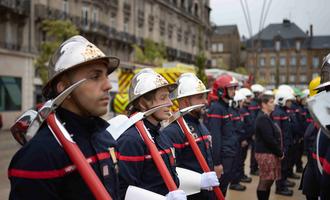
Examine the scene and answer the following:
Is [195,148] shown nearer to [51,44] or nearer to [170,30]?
[51,44]

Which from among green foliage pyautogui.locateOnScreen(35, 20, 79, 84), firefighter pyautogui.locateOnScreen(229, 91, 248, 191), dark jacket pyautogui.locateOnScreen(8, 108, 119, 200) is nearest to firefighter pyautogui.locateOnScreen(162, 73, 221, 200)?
dark jacket pyautogui.locateOnScreen(8, 108, 119, 200)

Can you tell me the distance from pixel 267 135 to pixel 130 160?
400 cm

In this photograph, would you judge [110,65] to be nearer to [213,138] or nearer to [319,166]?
[319,166]

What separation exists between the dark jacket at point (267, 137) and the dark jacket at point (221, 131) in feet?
1.92

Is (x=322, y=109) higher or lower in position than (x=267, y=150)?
higher

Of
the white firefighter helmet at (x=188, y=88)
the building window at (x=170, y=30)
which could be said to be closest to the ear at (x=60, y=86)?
the white firefighter helmet at (x=188, y=88)

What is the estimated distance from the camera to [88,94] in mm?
2469

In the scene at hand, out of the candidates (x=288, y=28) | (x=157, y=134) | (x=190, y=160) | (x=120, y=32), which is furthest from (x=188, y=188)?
(x=288, y=28)

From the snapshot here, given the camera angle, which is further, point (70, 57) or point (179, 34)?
point (179, 34)

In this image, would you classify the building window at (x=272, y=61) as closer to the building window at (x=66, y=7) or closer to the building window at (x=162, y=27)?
the building window at (x=162, y=27)

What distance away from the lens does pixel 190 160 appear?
14.7ft

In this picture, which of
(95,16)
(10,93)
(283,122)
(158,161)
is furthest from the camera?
(95,16)

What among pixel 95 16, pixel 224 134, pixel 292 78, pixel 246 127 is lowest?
pixel 246 127

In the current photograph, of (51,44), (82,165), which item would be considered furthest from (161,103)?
(51,44)
